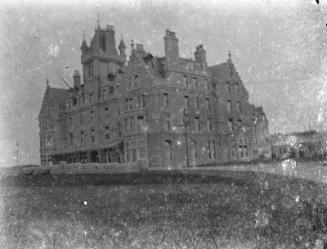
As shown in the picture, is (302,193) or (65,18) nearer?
(302,193)

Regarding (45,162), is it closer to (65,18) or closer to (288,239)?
(65,18)

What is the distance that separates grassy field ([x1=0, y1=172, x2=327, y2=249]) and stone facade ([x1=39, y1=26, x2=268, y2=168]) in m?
1.88

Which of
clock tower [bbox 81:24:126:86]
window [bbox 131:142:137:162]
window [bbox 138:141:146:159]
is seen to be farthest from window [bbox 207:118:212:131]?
clock tower [bbox 81:24:126:86]

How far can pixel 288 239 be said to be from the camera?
17.8 ft

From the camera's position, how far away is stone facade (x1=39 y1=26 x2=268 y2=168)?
32.0 ft

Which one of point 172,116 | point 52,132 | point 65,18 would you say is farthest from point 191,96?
point 52,132

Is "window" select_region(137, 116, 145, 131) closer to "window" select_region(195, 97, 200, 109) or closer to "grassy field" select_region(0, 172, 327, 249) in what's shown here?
"window" select_region(195, 97, 200, 109)

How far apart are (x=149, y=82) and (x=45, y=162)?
6.74m

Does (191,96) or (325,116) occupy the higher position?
(191,96)

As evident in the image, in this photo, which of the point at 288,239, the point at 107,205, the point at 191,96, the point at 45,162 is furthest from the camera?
the point at 191,96

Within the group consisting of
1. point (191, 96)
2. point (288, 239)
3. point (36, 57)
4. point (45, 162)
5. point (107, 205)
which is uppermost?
point (36, 57)

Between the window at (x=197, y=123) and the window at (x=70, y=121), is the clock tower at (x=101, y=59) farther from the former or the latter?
the window at (x=197, y=123)

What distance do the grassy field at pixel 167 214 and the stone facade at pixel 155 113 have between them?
1.88 metres

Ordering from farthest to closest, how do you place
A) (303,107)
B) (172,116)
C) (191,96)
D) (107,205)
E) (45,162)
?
(172,116)
(191,96)
(45,162)
(303,107)
(107,205)
